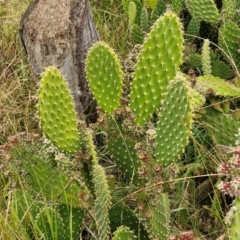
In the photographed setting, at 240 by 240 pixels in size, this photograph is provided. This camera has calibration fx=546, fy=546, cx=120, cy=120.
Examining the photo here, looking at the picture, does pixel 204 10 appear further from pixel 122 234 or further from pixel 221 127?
pixel 122 234

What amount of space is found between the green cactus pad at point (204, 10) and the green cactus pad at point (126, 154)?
3.92 ft

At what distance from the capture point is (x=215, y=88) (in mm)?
2297

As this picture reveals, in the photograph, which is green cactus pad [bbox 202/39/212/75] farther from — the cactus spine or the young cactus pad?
the cactus spine

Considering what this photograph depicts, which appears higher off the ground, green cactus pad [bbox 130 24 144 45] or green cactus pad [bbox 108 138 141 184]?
green cactus pad [bbox 130 24 144 45]

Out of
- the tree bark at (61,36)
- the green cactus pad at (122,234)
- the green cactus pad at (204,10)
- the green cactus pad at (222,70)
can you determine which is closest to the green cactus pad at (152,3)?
the green cactus pad at (204,10)

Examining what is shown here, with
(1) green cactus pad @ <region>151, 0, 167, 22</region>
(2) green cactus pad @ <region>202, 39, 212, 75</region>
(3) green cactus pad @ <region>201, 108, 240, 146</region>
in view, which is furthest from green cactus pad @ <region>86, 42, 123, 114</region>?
(1) green cactus pad @ <region>151, 0, 167, 22</region>

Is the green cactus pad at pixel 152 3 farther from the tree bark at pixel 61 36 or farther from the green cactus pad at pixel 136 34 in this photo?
the tree bark at pixel 61 36

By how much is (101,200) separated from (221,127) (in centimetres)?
73

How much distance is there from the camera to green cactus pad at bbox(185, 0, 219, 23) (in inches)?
110

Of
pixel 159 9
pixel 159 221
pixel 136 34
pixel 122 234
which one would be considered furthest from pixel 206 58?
pixel 122 234

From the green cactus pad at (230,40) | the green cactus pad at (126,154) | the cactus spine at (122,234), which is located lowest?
the cactus spine at (122,234)

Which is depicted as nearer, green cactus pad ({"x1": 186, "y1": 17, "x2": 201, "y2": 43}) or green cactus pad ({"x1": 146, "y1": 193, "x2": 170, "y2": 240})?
green cactus pad ({"x1": 146, "y1": 193, "x2": 170, "y2": 240})

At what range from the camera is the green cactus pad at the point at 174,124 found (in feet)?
5.36

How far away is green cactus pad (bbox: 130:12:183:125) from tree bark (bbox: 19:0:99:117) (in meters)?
0.58
